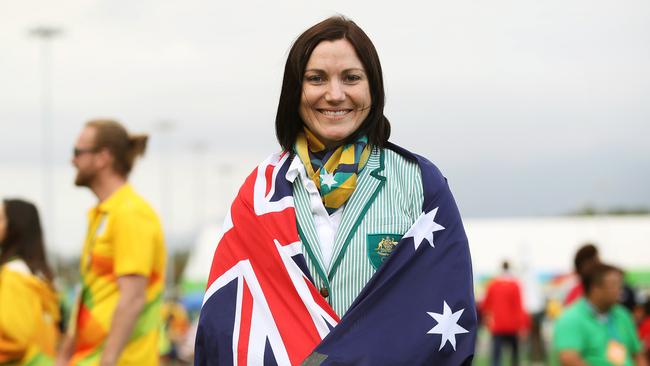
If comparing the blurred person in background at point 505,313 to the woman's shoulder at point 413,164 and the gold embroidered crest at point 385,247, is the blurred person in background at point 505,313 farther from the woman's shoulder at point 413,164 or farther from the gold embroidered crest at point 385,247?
the gold embroidered crest at point 385,247

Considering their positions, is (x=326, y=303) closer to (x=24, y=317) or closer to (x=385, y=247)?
(x=385, y=247)

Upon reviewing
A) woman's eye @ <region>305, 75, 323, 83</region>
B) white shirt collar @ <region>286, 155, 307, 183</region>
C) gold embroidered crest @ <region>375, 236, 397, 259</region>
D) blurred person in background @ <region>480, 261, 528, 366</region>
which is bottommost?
blurred person in background @ <region>480, 261, 528, 366</region>

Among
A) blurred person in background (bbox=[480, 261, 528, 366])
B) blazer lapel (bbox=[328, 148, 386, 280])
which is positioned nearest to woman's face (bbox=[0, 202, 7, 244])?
blazer lapel (bbox=[328, 148, 386, 280])

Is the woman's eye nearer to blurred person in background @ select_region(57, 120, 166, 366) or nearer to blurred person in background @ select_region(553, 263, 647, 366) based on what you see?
blurred person in background @ select_region(57, 120, 166, 366)

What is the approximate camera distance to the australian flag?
3.08 meters

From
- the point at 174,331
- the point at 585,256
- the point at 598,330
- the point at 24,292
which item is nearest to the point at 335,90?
the point at 24,292

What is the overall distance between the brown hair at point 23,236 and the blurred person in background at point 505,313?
13.5 metres

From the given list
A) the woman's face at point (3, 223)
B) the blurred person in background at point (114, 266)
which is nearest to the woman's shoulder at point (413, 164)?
the blurred person in background at point (114, 266)

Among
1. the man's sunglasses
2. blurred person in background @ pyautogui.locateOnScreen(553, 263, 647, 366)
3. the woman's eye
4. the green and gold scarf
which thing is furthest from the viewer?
blurred person in background @ pyautogui.locateOnScreen(553, 263, 647, 366)

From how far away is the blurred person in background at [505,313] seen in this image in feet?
63.2

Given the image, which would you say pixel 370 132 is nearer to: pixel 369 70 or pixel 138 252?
pixel 369 70

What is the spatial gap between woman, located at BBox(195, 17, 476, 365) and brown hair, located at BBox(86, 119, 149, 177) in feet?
7.88

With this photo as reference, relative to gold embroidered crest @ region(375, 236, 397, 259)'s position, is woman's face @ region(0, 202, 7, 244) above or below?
below

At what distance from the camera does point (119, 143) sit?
5.80m
